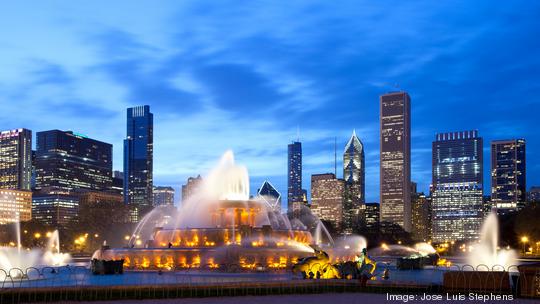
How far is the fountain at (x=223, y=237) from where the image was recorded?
38.0m

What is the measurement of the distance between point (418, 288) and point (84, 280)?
1611 centimetres

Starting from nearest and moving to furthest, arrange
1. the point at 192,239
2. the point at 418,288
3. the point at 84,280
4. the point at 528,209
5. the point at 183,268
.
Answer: the point at 418,288 < the point at 84,280 < the point at 183,268 < the point at 192,239 < the point at 528,209

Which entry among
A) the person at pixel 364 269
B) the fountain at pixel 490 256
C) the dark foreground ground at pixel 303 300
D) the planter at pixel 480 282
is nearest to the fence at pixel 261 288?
the planter at pixel 480 282

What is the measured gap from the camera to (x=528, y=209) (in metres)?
100

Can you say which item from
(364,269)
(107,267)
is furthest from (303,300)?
(107,267)

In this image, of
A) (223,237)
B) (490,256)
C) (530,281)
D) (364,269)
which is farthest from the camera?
(490,256)

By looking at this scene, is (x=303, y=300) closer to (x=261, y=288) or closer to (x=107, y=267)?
(x=261, y=288)

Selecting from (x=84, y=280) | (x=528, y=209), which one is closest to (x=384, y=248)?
(x=528, y=209)

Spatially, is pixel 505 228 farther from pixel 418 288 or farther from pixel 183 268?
pixel 418 288

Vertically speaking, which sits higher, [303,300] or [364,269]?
[364,269]

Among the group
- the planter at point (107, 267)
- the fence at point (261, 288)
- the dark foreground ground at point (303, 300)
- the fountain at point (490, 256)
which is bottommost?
the fountain at point (490, 256)

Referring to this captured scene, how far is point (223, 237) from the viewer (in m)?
42.6

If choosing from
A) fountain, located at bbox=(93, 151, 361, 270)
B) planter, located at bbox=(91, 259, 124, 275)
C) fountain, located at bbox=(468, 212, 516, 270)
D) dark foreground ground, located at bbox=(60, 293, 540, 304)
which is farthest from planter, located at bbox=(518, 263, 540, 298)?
planter, located at bbox=(91, 259, 124, 275)

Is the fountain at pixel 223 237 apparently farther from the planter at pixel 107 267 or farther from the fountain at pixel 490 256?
the fountain at pixel 490 256
